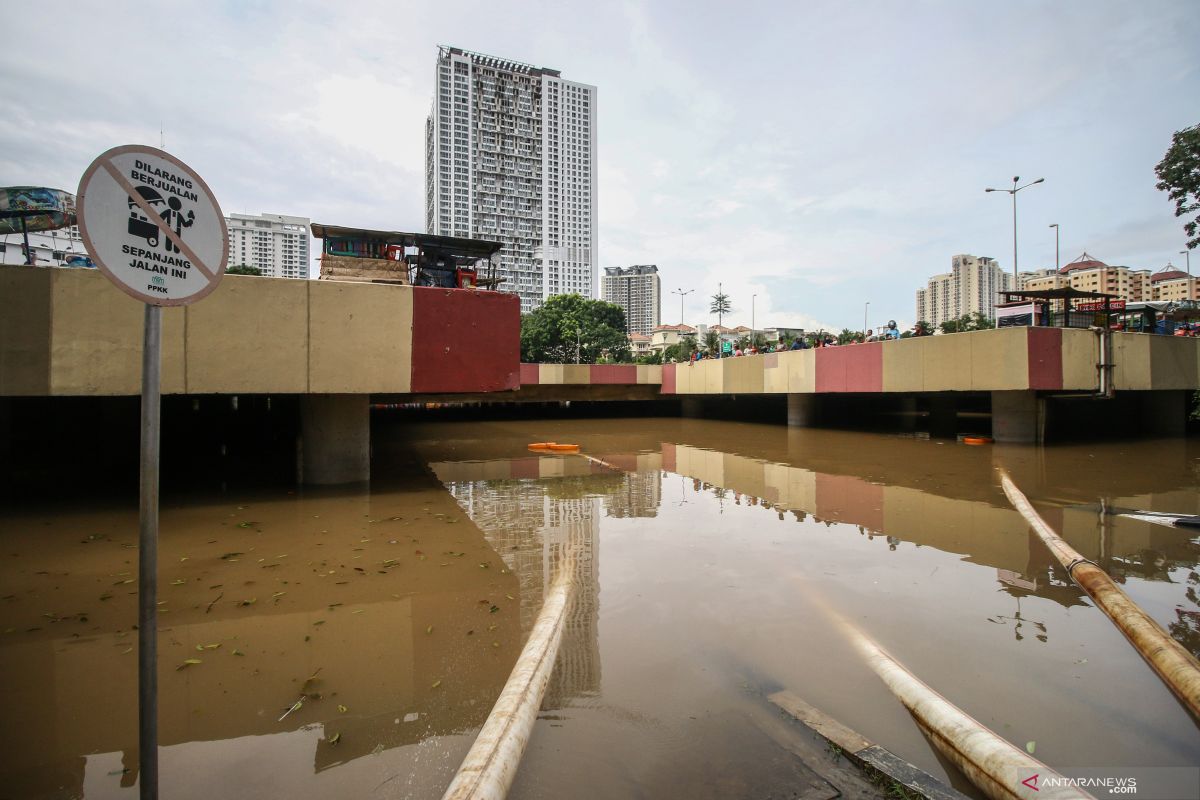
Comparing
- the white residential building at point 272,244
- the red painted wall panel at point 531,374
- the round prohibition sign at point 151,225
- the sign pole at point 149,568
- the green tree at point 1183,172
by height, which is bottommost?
the sign pole at point 149,568

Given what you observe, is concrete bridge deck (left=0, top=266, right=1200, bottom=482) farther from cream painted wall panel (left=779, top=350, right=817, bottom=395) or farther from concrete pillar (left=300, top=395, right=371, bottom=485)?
cream painted wall panel (left=779, top=350, right=817, bottom=395)

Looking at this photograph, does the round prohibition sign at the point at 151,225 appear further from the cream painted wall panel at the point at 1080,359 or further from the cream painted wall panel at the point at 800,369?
the cream painted wall panel at the point at 800,369

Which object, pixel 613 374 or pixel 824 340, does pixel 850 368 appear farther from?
pixel 613 374

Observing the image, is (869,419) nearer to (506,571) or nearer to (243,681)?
(506,571)

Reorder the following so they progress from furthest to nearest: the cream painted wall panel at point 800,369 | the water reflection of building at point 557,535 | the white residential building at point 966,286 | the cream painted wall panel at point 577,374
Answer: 1. the white residential building at point 966,286
2. the cream painted wall panel at point 577,374
3. the cream painted wall panel at point 800,369
4. the water reflection of building at point 557,535

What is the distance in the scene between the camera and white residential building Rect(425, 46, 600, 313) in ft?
355

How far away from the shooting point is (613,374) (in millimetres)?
30703

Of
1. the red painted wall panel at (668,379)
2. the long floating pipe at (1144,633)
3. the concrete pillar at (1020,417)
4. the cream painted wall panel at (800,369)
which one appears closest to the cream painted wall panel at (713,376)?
the red painted wall panel at (668,379)

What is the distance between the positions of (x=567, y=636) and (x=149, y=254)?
3408mm

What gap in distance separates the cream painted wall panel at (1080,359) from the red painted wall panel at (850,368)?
172 inches

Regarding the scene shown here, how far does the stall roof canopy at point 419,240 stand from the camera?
14.1 metres

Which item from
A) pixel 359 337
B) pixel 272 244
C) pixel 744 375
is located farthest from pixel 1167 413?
pixel 272 244

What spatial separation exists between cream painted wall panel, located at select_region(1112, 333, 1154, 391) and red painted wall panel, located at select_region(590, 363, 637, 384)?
1955cm

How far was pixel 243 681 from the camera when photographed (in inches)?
144
